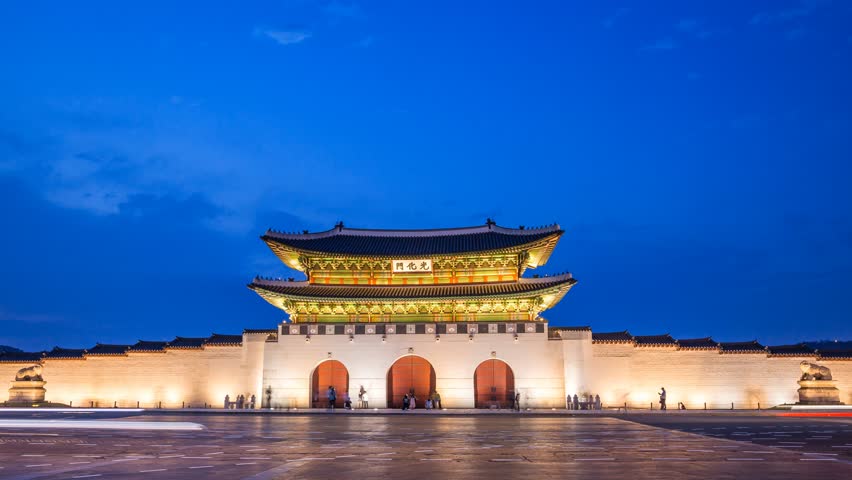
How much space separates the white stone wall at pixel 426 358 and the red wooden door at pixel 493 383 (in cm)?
147

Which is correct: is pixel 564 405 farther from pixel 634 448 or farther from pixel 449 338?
pixel 634 448

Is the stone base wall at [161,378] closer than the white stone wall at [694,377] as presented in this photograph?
No

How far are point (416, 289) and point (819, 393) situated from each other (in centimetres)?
2312

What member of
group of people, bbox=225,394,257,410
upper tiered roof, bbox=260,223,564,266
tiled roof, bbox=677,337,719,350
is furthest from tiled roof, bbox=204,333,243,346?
tiled roof, bbox=677,337,719,350

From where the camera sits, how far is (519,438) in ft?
58.9

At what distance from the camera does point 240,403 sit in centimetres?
3488

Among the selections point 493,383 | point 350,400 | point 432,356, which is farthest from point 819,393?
point 350,400

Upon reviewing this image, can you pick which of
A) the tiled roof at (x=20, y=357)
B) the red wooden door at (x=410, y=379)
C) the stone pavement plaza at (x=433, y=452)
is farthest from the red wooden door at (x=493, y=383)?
the tiled roof at (x=20, y=357)

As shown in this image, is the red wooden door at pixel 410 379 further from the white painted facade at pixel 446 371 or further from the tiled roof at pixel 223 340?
the tiled roof at pixel 223 340

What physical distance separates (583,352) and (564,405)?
127 inches

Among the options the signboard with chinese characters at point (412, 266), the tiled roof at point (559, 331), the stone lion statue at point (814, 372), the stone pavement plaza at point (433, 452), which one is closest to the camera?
the stone pavement plaza at point (433, 452)

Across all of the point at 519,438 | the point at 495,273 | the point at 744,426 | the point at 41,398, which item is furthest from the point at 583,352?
the point at 41,398

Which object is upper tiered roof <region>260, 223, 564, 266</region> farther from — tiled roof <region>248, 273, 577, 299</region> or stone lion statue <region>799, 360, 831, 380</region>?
stone lion statue <region>799, 360, 831, 380</region>

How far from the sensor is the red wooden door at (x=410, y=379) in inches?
1442
